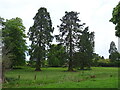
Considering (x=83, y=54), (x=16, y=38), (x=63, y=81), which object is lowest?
(x=63, y=81)

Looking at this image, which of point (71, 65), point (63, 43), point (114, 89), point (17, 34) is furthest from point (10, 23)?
point (114, 89)

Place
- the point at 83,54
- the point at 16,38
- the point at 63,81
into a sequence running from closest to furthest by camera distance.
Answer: the point at 63,81, the point at 16,38, the point at 83,54

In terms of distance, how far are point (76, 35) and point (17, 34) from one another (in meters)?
17.1

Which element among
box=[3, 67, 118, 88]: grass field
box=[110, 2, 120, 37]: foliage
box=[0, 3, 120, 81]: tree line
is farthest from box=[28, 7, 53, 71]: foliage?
box=[110, 2, 120, 37]: foliage

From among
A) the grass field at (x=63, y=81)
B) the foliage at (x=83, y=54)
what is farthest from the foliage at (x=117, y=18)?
the foliage at (x=83, y=54)

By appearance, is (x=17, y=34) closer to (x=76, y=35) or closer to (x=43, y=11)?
(x=43, y=11)

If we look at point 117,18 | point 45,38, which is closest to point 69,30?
point 45,38

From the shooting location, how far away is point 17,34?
53.7 m

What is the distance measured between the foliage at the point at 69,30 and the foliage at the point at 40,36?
136 inches

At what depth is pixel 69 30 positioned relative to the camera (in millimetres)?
60406

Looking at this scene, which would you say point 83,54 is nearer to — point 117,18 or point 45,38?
point 45,38

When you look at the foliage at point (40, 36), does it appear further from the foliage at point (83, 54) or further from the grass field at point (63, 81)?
the grass field at point (63, 81)

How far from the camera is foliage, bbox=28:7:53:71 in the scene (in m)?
56.2

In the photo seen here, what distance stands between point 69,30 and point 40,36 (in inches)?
344
